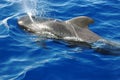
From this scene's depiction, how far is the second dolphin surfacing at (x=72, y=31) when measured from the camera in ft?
36.9

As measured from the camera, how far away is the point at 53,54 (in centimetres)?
1103

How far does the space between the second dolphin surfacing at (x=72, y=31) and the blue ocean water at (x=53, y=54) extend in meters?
0.26

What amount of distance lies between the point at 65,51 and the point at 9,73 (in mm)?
2072

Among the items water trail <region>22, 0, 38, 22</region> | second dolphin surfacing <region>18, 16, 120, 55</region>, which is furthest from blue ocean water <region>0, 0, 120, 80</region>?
second dolphin surfacing <region>18, 16, 120, 55</region>

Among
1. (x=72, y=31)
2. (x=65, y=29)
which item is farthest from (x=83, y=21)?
(x=65, y=29)

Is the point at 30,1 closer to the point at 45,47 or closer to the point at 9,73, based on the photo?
the point at 45,47

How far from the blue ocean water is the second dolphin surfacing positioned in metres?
0.26

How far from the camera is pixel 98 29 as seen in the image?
13.0 metres

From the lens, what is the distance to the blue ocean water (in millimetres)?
10022

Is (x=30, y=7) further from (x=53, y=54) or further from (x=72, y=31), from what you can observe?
(x=53, y=54)

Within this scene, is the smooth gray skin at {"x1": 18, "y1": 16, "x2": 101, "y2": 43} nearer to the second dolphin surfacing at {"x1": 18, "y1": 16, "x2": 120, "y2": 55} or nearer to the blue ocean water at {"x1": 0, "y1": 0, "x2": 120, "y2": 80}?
the second dolphin surfacing at {"x1": 18, "y1": 16, "x2": 120, "y2": 55}

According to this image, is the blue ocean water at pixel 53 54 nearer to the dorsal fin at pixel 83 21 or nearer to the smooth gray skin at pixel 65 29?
the smooth gray skin at pixel 65 29

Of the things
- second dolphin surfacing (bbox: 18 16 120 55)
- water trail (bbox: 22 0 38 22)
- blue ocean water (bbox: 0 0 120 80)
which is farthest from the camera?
water trail (bbox: 22 0 38 22)

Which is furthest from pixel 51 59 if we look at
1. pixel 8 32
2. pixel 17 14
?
pixel 17 14
